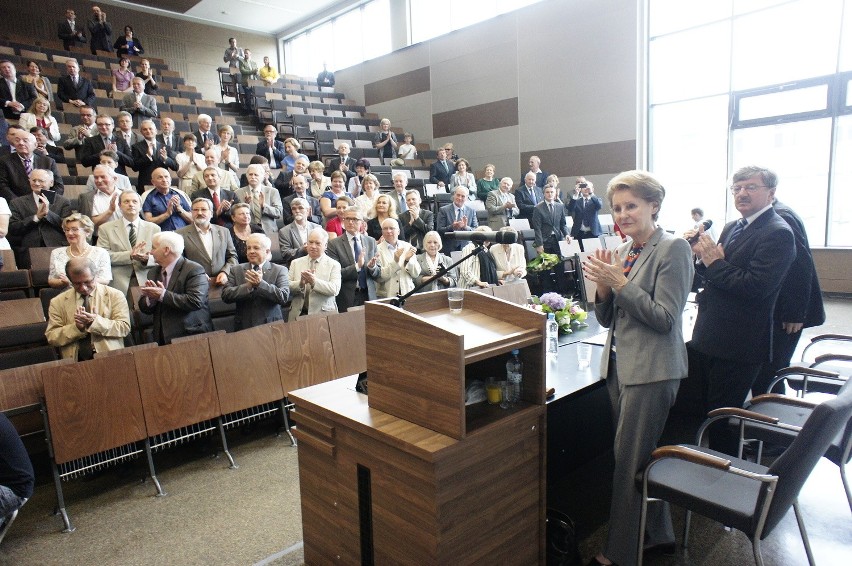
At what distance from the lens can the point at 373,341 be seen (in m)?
1.66

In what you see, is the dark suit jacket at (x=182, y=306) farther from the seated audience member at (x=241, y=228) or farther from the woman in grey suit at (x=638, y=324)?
the woman in grey suit at (x=638, y=324)

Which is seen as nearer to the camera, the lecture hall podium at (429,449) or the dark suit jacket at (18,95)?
the lecture hall podium at (429,449)

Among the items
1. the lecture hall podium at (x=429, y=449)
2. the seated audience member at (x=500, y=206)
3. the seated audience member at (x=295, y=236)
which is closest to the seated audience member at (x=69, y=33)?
the seated audience member at (x=295, y=236)

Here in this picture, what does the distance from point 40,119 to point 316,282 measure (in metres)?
4.59

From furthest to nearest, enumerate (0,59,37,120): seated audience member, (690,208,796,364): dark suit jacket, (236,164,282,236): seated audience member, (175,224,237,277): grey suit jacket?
(0,59,37,120): seated audience member
(236,164,282,236): seated audience member
(175,224,237,277): grey suit jacket
(690,208,796,364): dark suit jacket

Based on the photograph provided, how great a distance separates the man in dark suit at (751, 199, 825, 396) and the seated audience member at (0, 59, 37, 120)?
Result: 789cm

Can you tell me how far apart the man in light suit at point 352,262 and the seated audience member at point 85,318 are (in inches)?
64.8

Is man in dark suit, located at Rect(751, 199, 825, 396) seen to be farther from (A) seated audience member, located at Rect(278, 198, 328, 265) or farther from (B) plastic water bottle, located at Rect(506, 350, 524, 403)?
(A) seated audience member, located at Rect(278, 198, 328, 265)

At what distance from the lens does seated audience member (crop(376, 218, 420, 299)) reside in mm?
4633

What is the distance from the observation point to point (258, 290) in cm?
361

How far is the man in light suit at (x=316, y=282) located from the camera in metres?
3.99

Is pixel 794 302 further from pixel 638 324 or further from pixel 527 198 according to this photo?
pixel 527 198

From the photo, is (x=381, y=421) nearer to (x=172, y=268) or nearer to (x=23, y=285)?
(x=172, y=268)

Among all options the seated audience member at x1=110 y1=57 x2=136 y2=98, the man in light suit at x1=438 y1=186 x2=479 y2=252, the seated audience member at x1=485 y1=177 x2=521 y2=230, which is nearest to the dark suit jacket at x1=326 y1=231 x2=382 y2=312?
the man in light suit at x1=438 y1=186 x2=479 y2=252
